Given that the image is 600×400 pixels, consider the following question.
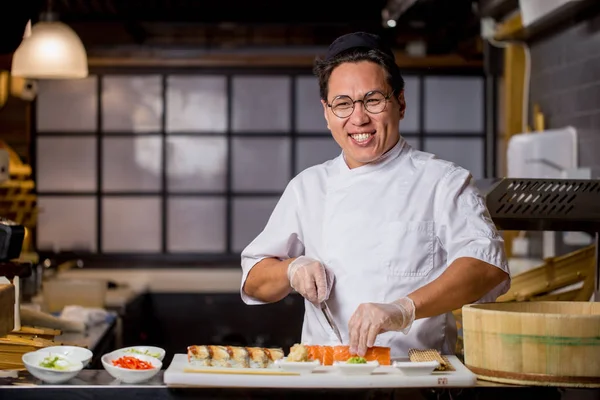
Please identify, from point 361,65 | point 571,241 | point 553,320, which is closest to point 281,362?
point 553,320

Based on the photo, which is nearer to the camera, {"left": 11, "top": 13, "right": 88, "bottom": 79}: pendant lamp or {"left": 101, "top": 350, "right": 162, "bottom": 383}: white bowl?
{"left": 101, "top": 350, "right": 162, "bottom": 383}: white bowl

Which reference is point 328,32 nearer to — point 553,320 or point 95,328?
point 95,328

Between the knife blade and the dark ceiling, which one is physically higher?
the dark ceiling

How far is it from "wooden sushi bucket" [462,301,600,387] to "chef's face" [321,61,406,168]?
0.68 meters

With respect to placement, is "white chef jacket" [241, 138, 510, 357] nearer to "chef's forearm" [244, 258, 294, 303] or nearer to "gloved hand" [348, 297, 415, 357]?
"chef's forearm" [244, 258, 294, 303]

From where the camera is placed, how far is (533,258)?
6094mm

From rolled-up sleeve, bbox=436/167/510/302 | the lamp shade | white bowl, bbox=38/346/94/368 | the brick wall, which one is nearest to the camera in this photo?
white bowl, bbox=38/346/94/368

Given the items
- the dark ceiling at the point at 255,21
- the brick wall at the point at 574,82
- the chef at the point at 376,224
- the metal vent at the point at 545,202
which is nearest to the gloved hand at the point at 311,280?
the chef at the point at 376,224

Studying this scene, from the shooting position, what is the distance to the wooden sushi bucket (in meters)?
1.98

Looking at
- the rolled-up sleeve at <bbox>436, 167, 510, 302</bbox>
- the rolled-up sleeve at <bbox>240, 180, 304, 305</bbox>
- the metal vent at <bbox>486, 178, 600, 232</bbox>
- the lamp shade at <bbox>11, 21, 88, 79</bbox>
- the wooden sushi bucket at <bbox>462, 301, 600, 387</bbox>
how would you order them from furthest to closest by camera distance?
the lamp shade at <bbox>11, 21, 88, 79</bbox> → the metal vent at <bbox>486, 178, 600, 232</bbox> → the rolled-up sleeve at <bbox>240, 180, 304, 305</bbox> → the rolled-up sleeve at <bbox>436, 167, 510, 302</bbox> → the wooden sushi bucket at <bbox>462, 301, 600, 387</bbox>

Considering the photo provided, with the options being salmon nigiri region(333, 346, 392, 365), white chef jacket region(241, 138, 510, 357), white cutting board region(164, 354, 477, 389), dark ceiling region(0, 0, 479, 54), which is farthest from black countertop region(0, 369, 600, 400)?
dark ceiling region(0, 0, 479, 54)

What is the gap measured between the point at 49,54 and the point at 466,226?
328 cm

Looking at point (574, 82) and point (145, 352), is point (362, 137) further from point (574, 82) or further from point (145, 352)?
point (574, 82)

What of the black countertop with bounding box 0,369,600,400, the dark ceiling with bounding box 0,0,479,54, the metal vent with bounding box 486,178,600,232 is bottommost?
the black countertop with bounding box 0,369,600,400
